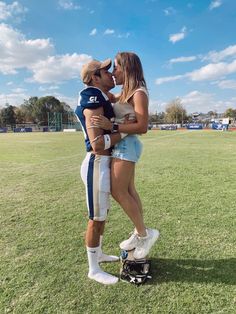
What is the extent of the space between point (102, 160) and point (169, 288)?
4.09 feet

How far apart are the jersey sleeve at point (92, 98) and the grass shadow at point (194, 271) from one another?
5.42 ft

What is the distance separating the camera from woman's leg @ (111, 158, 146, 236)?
2.63 meters

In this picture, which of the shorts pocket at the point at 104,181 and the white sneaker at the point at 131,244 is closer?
the shorts pocket at the point at 104,181

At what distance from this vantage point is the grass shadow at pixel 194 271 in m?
2.71

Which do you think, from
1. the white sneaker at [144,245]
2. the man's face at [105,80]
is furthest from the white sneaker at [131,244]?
the man's face at [105,80]

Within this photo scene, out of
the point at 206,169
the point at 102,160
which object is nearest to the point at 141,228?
the point at 102,160

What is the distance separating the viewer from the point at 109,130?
8.37 ft

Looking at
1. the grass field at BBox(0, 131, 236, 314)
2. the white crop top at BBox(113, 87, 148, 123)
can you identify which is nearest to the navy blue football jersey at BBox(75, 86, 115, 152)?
the white crop top at BBox(113, 87, 148, 123)

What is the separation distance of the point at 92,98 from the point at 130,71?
438 mm

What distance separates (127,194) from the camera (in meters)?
2.74

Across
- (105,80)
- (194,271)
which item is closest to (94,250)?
(194,271)

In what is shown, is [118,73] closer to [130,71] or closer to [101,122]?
[130,71]

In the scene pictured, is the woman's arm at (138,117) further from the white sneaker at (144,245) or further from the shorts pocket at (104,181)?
the white sneaker at (144,245)

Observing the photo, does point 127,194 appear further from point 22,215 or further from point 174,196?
point 174,196
